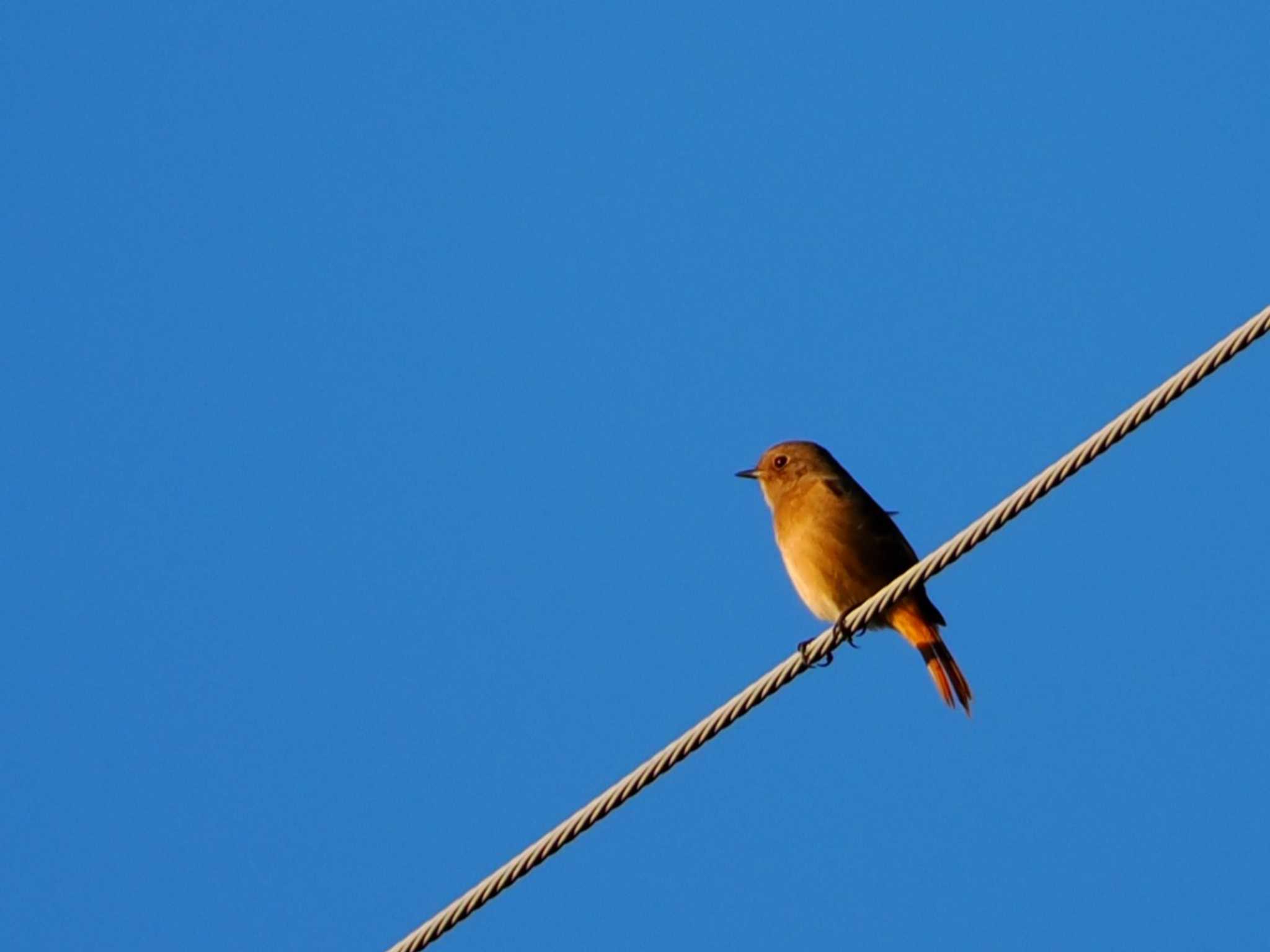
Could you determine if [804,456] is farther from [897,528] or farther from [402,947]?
[402,947]

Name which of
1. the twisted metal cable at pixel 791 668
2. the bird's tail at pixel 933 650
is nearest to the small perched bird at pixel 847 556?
the bird's tail at pixel 933 650

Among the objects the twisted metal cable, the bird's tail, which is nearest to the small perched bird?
the bird's tail

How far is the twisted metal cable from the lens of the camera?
5.68 metres

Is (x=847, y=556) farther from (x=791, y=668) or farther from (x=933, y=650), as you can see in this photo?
(x=791, y=668)

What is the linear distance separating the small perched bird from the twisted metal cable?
2553 mm

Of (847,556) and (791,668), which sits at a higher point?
(847,556)

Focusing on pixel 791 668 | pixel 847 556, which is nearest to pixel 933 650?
pixel 847 556

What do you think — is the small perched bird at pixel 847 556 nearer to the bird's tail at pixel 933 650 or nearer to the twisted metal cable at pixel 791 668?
the bird's tail at pixel 933 650

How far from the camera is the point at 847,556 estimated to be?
9781 millimetres

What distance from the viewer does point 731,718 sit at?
6680 mm

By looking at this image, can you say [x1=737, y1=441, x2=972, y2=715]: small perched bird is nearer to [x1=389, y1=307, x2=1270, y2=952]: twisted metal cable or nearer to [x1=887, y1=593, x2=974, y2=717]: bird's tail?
[x1=887, y1=593, x2=974, y2=717]: bird's tail

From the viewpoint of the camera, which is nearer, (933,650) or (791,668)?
(791,668)

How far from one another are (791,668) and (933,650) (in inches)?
108

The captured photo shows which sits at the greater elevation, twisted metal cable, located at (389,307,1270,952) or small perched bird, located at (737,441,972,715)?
small perched bird, located at (737,441,972,715)
